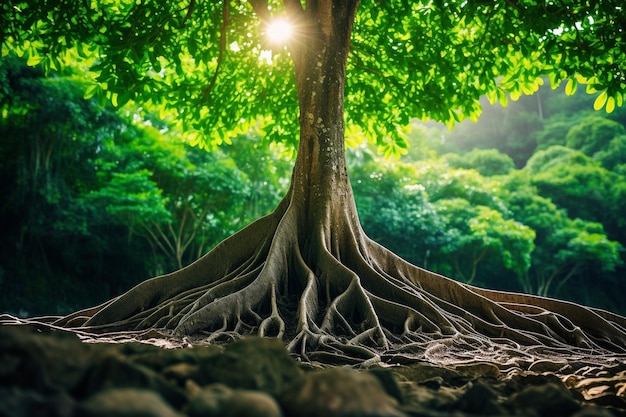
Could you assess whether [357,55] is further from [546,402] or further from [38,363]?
[38,363]

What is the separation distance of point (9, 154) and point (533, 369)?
1934 cm

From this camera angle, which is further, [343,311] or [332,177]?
[332,177]

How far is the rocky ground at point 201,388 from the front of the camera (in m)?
1.14

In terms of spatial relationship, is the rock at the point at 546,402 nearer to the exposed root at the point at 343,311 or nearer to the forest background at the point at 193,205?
the exposed root at the point at 343,311

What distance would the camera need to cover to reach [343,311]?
481cm

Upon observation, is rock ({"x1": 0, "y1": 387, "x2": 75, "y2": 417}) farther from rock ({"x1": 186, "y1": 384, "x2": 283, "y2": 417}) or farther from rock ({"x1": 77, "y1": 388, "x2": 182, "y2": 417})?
rock ({"x1": 186, "y1": 384, "x2": 283, "y2": 417})

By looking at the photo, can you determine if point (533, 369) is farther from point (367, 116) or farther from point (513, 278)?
point (513, 278)

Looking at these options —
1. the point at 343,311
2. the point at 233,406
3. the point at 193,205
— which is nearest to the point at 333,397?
the point at 233,406

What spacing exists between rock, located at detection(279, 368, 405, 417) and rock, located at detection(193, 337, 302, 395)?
0.63 feet

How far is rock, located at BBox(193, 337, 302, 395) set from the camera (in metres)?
1.64

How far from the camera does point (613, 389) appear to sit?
292 cm

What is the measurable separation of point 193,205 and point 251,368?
18905 mm

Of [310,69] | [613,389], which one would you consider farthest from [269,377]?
[310,69]

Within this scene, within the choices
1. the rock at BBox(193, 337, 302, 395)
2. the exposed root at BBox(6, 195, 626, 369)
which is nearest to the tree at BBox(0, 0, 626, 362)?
the exposed root at BBox(6, 195, 626, 369)
